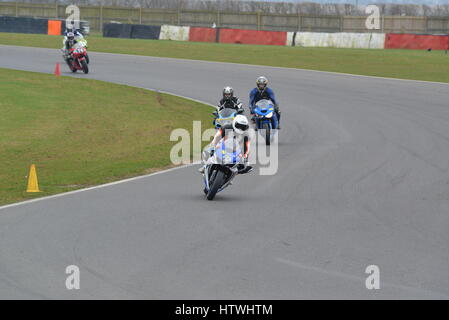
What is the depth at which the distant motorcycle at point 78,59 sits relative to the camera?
105 ft

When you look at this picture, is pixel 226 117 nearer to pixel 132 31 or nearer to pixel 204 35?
pixel 204 35

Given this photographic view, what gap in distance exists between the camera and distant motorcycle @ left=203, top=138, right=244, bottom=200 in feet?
40.4

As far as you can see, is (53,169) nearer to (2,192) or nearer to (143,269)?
(2,192)

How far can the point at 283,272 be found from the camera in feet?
27.4

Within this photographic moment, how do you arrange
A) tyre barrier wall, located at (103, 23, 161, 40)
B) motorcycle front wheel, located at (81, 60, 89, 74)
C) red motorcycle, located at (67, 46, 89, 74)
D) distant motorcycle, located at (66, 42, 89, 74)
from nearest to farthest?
distant motorcycle, located at (66, 42, 89, 74), red motorcycle, located at (67, 46, 89, 74), motorcycle front wheel, located at (81, 60, 89, 74), tyre barrier wall, located at (103, 23, 161, 40)

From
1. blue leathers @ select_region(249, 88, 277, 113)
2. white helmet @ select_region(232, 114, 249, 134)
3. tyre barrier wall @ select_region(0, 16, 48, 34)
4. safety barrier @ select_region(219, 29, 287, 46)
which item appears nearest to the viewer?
white helmet @ select_region(232, 114, 249, 134)

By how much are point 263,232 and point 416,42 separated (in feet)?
133

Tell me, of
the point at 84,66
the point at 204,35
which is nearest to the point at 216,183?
the point at 84,66

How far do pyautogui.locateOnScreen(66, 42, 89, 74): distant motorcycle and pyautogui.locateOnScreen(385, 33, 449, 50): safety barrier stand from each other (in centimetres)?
2190

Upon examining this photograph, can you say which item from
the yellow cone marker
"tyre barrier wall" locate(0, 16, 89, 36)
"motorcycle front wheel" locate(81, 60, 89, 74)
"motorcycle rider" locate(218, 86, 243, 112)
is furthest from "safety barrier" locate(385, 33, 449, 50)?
the yellow cone marker

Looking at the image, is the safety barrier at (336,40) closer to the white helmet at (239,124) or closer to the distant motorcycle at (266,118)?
the distant motorcycle at (266,118)

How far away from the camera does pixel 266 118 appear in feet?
61.0

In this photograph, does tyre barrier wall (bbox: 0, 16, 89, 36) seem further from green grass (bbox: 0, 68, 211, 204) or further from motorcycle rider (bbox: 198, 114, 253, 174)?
motorcycle rider (bbox: 198, 114, 253, 174)
